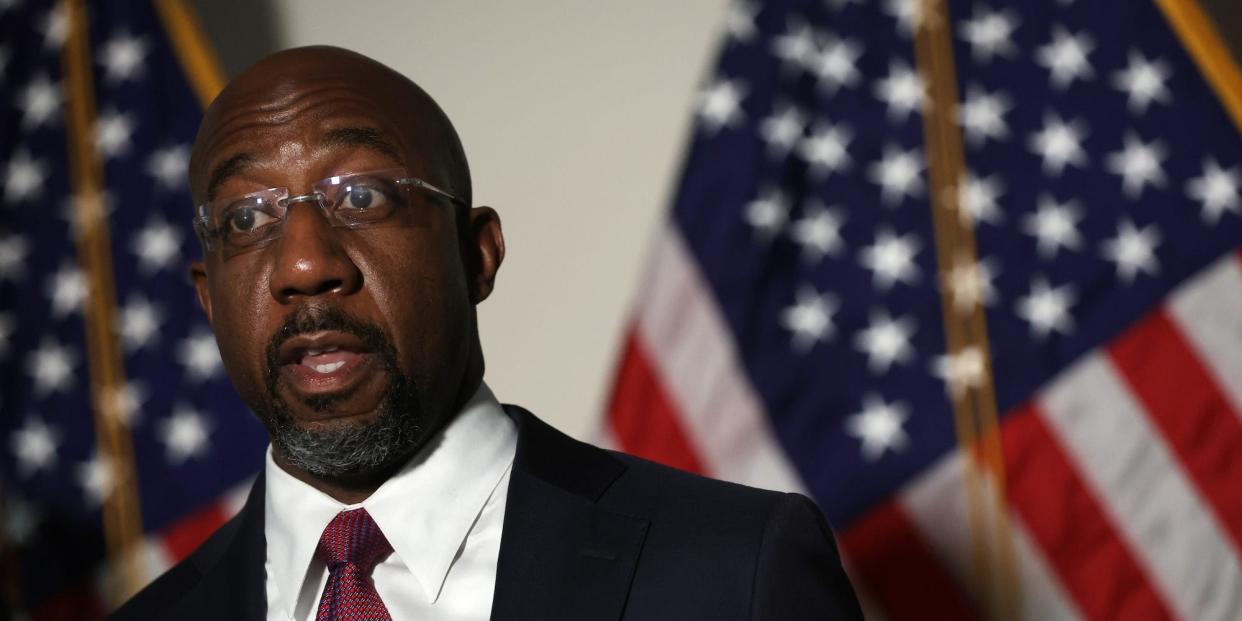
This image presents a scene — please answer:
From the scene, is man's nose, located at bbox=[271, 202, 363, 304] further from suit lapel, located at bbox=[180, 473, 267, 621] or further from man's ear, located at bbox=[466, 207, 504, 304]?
suit lapel, located at bbox=[180, 473, 267, 621]

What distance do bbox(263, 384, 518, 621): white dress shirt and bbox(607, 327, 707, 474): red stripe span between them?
101cm

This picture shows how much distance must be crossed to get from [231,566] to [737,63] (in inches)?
53.8

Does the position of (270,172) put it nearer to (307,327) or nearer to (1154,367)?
(307,327)

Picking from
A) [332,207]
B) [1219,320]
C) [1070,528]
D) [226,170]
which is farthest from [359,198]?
[1219,320]

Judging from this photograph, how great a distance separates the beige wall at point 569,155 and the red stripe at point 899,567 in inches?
22.0

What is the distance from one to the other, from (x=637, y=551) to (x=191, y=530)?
1.36 metres

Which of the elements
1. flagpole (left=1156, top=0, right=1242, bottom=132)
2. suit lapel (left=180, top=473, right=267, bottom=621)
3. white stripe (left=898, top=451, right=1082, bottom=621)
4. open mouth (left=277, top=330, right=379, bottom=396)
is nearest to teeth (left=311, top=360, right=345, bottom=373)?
open mouth (left=277, top=330, right=379, bottom=396)

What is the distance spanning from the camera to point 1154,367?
85.5 inches

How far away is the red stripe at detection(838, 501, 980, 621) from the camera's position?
7.21ft

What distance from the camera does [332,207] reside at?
1.18 m

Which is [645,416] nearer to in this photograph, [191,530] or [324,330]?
[191,530]

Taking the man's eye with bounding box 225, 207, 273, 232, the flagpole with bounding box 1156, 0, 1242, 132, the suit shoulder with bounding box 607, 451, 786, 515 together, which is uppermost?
the man's eye with bounding box 225, 207, 273, 232

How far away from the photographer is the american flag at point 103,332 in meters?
2.33

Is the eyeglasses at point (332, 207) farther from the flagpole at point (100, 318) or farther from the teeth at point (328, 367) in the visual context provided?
the flagpole at point (100, 318)
